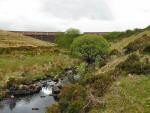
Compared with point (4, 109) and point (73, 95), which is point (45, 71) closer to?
point (4, 109)

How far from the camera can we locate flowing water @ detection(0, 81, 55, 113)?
174 ft

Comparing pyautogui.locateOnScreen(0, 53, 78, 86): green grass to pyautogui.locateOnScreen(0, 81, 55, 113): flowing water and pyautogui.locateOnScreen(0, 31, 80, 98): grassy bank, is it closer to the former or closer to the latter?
pyautogui.locateOnScreen(0, 31, 80, 98): grassy bank

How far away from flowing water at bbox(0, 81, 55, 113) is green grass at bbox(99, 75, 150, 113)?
54.7 feet

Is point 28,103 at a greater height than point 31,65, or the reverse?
point 31,65

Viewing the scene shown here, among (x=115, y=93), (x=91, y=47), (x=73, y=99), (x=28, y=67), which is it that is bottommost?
(x=28, y=67)

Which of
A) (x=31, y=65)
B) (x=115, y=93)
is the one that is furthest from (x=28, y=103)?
(x=31, y=65)

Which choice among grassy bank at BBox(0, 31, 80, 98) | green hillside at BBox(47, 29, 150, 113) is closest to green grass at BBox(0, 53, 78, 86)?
grassy bank at BBox(0, 31, 80, 98)

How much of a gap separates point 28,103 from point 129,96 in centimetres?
2628

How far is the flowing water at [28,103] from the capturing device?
52.9m

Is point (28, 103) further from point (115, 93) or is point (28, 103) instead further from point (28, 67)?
point (28, 67)

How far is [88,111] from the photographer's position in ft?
108

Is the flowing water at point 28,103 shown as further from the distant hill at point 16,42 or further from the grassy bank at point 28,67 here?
the distant hill at point 16,42

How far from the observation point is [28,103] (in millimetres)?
56531

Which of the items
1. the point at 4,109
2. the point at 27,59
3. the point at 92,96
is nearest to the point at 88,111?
the point at 92,96
